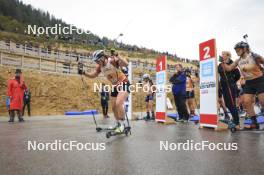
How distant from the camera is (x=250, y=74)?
336 inches

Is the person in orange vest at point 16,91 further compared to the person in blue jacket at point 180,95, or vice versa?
the person in orange vest at point 16,91

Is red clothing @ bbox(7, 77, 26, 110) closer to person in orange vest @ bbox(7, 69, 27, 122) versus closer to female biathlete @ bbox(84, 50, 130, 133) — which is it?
person in orange vest @ bbox(7, 69, 27, 122)

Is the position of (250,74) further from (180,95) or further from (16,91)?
(16,91)

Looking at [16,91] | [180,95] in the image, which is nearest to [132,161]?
[180,95]

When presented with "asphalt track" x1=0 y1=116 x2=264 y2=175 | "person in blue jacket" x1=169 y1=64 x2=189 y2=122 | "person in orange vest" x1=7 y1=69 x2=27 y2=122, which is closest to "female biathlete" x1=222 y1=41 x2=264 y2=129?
"asphalt track" x1=0 y1=116 x2=264 y2=175

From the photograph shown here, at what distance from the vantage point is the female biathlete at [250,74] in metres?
8.44

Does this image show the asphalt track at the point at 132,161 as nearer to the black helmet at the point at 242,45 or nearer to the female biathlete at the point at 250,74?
the female biathlete at the point at 250,74

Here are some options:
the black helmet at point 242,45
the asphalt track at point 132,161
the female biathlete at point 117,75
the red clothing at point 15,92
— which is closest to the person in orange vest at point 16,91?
the red clothing at point 15,92

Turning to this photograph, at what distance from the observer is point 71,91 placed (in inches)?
1219

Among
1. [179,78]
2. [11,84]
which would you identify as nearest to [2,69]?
[11,84]

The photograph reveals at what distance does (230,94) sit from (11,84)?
10.5 meters

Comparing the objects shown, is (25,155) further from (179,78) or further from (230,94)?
(179,78)

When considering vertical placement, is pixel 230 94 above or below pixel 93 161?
above

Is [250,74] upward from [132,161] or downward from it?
upward
